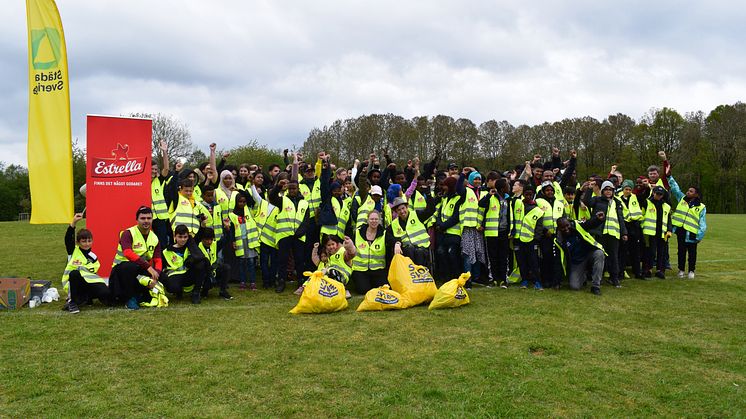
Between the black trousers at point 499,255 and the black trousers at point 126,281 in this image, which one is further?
the black trousers at point 499,255

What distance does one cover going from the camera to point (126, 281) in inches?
276

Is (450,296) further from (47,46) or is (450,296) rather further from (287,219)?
(47,46)

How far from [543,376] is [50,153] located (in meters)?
8.88

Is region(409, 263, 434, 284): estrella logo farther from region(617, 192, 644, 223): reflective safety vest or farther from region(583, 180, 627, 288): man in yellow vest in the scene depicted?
region(617, 192, 644, 223): reflective safety vest

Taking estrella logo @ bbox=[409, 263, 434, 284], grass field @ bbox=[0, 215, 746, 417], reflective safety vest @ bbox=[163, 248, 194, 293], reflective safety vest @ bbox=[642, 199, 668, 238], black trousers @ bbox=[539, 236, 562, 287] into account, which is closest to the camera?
grass field @ bbox=[0, 215, 746, 417]

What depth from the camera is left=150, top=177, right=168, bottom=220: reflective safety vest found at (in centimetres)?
845

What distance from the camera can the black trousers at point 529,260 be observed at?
28.2ft

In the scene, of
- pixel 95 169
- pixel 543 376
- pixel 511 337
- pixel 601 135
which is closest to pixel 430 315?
pixel 511 337

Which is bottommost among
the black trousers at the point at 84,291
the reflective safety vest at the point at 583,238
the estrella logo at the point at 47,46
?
the black trousers at the point at 84,291

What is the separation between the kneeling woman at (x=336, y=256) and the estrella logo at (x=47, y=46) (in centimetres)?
579

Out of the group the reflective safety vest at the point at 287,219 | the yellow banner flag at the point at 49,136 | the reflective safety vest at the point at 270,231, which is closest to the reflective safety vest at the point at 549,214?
the reflective safety vest at the point at 287,219

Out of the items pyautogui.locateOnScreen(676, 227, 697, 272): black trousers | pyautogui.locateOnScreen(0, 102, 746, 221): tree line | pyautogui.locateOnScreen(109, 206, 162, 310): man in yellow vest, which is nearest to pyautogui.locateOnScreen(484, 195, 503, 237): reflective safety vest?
pyautogui.locateOnScreen(676, 227, 697, 272): black trousers

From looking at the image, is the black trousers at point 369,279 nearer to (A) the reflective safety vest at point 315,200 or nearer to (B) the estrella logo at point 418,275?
(B) the estrella logo at point 418,275

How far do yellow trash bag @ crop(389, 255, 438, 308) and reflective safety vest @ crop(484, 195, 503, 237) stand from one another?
1945 mm
